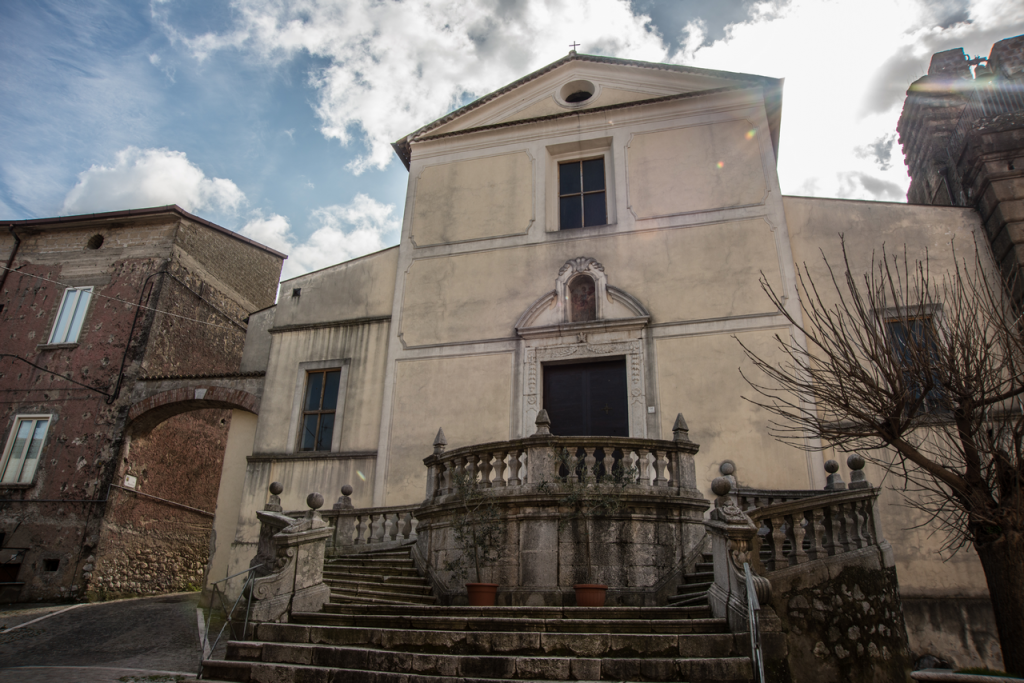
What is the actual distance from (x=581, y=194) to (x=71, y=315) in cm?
1349

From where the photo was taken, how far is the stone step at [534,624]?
599cm

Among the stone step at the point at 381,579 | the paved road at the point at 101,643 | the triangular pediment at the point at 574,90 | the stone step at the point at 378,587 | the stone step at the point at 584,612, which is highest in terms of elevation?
the triangular pediment at the point at 574,90

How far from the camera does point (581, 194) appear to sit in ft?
47.0

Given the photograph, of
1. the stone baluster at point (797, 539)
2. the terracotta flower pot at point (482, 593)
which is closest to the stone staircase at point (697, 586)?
the stone baluster at point (797, 539)

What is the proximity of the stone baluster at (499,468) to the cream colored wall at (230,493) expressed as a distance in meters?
7.03

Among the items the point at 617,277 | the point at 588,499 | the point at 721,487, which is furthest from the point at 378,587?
the point at 617,277

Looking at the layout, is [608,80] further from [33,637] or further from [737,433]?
[33,637]

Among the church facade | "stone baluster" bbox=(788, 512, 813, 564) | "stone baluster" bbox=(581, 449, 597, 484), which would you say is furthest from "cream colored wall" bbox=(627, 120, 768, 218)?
"stone baluster" bbox=(788, 512, 813, 564)

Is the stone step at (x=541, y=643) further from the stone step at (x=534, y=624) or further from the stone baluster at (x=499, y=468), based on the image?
the stone baluster at (x=499, y=468)

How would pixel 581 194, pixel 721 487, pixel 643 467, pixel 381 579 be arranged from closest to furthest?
pixel 721 487 < pixel 643 467 < pixel 381 579 < pixel 581 194

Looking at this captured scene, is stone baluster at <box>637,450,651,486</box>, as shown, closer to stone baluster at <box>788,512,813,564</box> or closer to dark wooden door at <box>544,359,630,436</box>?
stone baluster at <box>788,512,813,564</box>

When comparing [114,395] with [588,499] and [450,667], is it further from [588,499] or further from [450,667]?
[450,667]

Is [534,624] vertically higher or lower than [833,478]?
lower

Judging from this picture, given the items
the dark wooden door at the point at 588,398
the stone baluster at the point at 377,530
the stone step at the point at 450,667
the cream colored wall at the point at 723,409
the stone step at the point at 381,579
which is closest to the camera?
the stone step at the point at 450,667
